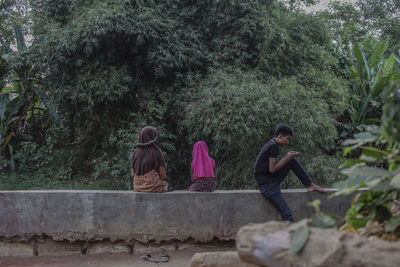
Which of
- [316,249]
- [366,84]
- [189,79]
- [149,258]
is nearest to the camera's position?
[316,249]

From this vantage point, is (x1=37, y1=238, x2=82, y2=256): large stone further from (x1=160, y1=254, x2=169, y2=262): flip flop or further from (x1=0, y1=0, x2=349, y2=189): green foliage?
(x1=0, y1=0, x2=349, y2=189): green foliage

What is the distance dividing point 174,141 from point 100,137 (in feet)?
6.86

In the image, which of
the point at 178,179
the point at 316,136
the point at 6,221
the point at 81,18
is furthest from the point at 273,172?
the point at 81,18

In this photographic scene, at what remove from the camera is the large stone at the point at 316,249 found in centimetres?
163

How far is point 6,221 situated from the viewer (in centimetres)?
490

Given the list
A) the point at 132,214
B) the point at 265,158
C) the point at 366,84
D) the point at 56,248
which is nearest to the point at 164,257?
the point at 132,214

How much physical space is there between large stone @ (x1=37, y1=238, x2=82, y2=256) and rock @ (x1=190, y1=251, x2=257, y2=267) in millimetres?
2762

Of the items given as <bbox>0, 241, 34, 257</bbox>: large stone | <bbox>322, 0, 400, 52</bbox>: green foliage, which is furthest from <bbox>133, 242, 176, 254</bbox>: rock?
<bbox>322, 0, 400, 52</bbox>: green foliage

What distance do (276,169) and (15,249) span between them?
11.7 ft

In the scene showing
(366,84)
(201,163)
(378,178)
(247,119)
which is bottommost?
(201,163)

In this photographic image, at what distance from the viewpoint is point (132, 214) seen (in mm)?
4906

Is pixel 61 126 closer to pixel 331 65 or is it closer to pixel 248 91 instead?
pixel 248 91

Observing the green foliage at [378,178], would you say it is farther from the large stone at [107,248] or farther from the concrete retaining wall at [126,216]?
the large stone at [107,248]

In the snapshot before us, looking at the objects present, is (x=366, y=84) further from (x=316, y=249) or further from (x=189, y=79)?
(x=316, y=249)
